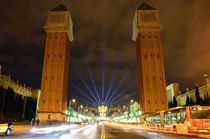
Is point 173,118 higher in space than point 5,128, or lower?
higher

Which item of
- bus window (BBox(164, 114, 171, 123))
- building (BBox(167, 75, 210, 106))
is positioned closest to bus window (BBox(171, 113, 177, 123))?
bus window (BBox(164, 114, 171, 123))

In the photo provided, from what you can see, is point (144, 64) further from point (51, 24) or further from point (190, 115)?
point (190, 115)

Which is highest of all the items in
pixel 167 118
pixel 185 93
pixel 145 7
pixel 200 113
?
pixel 145 7

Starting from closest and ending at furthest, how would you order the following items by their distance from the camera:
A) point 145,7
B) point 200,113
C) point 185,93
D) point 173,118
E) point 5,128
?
point 5,128 < point 200,113 < point 173,118 < point 185,93 < point 145,7

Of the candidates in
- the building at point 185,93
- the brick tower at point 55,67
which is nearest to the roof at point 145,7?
the brick tower at point 55,67

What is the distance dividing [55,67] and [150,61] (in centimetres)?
3194

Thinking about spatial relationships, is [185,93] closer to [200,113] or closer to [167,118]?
[167,118]

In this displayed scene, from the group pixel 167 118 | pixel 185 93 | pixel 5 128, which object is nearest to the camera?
pixel 5 128

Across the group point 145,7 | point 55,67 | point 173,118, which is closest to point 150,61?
point 145,7

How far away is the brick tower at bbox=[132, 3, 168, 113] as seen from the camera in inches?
2427

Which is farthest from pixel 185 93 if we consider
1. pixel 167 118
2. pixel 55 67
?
pixel 55 67

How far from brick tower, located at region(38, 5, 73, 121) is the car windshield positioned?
4526cm

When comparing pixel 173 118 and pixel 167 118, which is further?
pixel 167 118

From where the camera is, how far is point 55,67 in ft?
208
